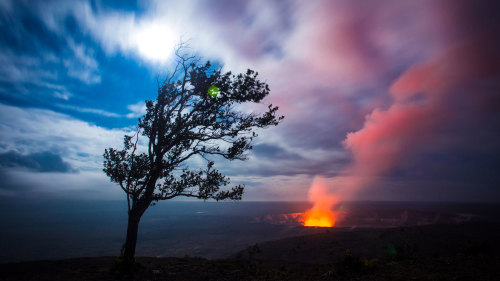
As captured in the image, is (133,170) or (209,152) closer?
(133,170)

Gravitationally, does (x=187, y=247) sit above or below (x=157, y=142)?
below

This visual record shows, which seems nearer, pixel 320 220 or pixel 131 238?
pixel 131 238

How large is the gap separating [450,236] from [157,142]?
201 ft

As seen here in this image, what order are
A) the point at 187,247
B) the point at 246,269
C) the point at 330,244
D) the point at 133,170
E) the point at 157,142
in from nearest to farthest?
the point at 133,170
the point at 157,142
the point at 246,269
the point at 330,244
the point at 187,247

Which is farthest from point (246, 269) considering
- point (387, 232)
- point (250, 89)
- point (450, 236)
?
point (450, 236)

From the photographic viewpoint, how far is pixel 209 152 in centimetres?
1312

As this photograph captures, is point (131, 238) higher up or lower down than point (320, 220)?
higher up

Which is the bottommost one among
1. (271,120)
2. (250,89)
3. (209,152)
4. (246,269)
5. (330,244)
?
(330,244)

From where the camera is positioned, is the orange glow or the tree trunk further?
the orange glow

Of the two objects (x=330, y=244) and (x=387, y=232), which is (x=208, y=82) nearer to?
(x=330, y=244)

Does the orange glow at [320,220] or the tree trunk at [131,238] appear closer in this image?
the tree trunk at [131,238]

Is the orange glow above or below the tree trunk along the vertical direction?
below

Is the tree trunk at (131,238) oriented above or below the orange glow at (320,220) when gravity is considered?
above

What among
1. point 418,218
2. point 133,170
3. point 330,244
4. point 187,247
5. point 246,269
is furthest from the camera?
point 418,218
